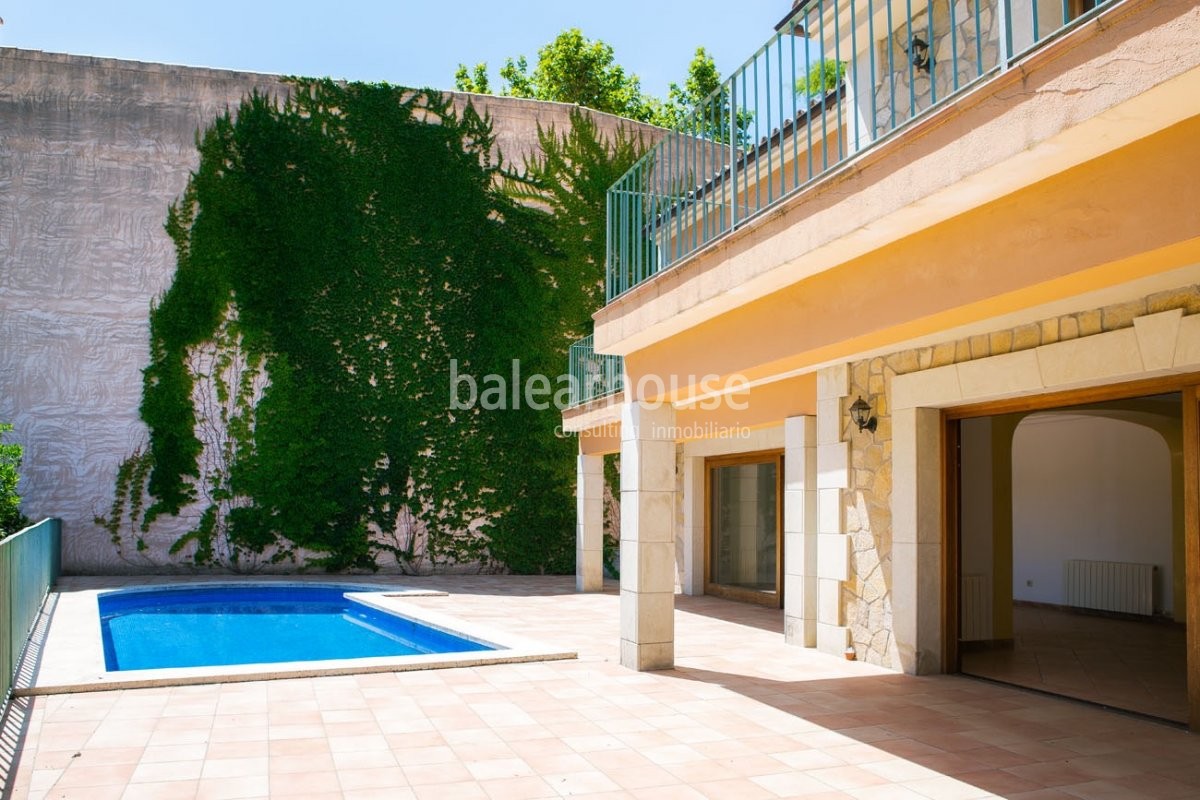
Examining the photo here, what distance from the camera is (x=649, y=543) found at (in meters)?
8.22

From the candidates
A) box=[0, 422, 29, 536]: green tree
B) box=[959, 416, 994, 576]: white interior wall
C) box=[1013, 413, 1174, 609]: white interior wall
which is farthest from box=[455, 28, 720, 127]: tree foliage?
box=[959, 416, 994, 576]: white interior wall

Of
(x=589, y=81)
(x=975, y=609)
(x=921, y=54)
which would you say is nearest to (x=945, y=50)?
(x=921, y=54)

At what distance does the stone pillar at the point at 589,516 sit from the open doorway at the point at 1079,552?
21.1 feet

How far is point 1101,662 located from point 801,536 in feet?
9.67

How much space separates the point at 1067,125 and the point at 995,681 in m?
5.75

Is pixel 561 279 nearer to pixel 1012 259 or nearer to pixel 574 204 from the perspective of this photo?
pixel 574 204

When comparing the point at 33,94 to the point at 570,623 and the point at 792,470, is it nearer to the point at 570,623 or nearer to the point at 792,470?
the point at 570,623

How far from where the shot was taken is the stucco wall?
1702cm

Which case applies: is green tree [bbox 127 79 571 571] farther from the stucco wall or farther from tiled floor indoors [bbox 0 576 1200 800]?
tiled floor indoors [bbox 0 576 1200 800]

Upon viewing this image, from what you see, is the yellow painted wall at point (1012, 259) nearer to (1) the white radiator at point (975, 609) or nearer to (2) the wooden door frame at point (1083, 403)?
(2) the wooden door frame at point (1083, 403)

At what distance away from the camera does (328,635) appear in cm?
1157

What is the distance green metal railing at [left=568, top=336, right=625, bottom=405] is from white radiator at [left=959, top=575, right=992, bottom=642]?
5.66 meters

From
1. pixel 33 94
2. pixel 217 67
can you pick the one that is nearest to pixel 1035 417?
pixel 217 67

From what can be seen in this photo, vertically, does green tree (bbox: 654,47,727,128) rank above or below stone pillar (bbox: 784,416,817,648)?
above
